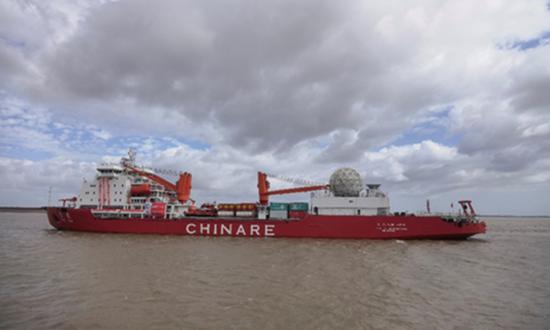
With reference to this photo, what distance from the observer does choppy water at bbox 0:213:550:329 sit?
996 centimetres

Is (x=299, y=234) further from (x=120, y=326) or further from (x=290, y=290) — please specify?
(x=120, y=326)

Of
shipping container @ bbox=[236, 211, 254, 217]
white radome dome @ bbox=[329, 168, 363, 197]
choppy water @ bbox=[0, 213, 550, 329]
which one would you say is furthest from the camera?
shipping container @ bbox=[236, 211, 254, 217]

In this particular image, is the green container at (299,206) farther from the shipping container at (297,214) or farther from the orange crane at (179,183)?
the orange crane at (179,183)

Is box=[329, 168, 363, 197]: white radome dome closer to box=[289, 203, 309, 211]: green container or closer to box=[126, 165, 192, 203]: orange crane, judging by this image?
box=[289, 203, 309, 211]: green container

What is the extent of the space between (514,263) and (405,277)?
11177 mm

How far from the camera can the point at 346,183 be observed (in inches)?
1422

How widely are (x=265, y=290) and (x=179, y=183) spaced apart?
30.1m

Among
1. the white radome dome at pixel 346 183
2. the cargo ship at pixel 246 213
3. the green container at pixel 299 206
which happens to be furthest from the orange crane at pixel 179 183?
the white radome dome at pixel 346 183

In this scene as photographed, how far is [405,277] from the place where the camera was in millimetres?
16359

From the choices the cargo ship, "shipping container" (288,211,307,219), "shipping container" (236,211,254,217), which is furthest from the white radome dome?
"shipping container" (236,211,254,217)

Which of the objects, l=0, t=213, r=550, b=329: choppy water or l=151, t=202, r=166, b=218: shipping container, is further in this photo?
l=151, t=202, r=166, b=218: shipping container

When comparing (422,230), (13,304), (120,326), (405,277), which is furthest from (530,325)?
(422,230)

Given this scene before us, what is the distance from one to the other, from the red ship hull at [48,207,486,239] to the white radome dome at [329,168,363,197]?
159 inches

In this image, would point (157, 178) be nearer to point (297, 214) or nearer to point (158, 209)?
point (158, 209)
